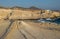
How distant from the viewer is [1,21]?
8.73ft

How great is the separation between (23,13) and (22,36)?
2.33ft

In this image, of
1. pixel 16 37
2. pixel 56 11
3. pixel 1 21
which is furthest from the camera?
pixel 1 21

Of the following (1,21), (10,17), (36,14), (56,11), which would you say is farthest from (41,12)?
(1,21)

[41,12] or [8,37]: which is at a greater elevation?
[41,12]

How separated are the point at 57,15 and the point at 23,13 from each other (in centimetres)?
57

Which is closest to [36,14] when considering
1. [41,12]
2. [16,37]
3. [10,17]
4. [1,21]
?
[41,12]

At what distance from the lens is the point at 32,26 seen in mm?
2457

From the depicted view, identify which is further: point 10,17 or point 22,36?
point 10,17

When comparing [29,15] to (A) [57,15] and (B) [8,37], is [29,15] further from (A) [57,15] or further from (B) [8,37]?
(B) [8,37]

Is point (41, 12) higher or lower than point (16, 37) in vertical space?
higher

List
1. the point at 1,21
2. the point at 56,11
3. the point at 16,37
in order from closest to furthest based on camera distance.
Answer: the point at 16,37 → the point at 56,11 → the point at 1,21

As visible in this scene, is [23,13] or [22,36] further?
[23,13]

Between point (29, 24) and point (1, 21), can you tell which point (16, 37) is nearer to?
point (29, 24)

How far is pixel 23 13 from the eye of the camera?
254 centimetres
